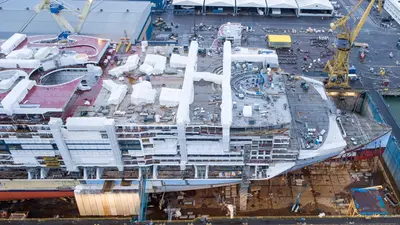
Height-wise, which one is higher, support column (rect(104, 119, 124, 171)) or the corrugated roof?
the corrugated roof

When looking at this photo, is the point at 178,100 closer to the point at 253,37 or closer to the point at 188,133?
the point at 188,133

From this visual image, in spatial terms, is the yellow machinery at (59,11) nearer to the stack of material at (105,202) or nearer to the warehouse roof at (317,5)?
the stack of material at (105,202)

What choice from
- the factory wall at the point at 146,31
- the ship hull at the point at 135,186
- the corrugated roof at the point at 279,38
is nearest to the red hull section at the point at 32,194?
the ship hull at the point at 135,186

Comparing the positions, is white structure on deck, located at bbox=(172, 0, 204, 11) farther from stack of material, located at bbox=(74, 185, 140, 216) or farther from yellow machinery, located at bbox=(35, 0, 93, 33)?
stack of material, located at bbox=(74, 185, 140, 216)

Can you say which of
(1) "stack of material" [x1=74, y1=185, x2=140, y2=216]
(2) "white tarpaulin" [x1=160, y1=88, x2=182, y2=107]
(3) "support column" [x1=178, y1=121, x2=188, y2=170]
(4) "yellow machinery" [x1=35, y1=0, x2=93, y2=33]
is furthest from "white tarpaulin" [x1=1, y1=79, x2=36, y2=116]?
(4) "yellow machinery" [x1=35, y1=0, x2=93, y2=33]

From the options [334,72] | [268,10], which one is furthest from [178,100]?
[268,10]
